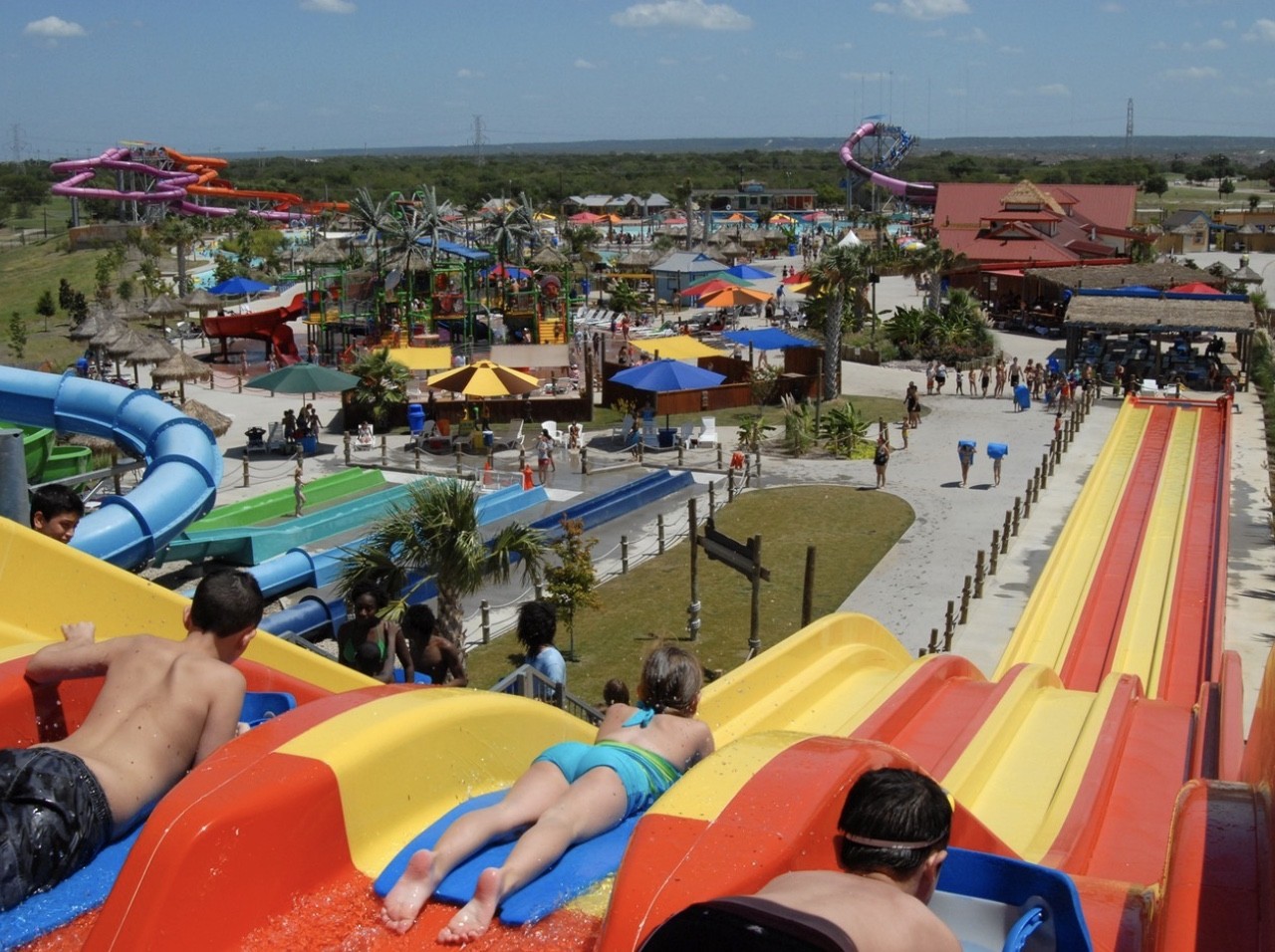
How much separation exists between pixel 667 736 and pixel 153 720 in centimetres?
162

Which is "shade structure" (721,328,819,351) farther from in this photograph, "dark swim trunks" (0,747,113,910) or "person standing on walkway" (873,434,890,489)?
"dark swim trunks" (0,747,113,910)

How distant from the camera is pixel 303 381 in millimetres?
25750

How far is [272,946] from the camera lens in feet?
10.9

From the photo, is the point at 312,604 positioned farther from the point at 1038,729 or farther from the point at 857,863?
the point at 857,863

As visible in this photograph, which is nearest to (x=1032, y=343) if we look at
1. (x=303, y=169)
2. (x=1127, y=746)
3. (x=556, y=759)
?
(x=1127, y=746)

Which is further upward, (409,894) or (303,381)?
(409,894)

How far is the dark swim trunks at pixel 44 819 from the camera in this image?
3469 millimetres

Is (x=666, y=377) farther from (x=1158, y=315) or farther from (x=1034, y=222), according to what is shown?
(x=1034, y=222)

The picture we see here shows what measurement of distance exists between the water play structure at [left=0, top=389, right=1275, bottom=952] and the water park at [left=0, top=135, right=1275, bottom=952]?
1cm

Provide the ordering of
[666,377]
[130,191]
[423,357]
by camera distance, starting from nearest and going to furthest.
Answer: [666,377], [423,357], [130,191]

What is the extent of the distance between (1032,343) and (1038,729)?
35428mm

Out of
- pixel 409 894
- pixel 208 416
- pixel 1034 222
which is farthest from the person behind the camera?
pixel 1034 222

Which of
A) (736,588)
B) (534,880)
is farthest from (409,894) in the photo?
(736,588)


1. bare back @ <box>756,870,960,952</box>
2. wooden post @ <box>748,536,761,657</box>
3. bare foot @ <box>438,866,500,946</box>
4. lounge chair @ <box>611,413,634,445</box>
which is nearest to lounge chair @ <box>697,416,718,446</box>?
lounge chair @ <box>611,413,634,445</box>
